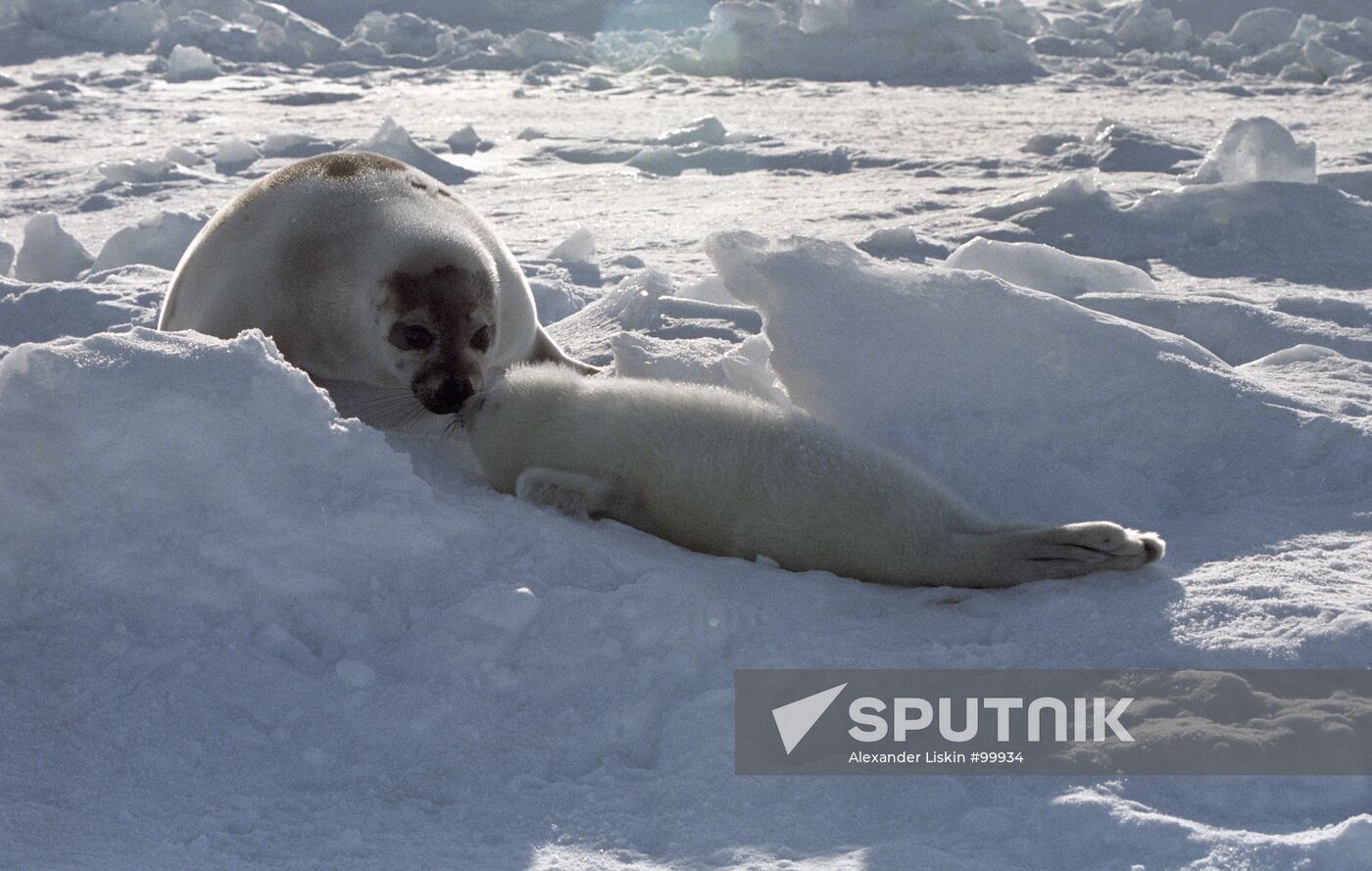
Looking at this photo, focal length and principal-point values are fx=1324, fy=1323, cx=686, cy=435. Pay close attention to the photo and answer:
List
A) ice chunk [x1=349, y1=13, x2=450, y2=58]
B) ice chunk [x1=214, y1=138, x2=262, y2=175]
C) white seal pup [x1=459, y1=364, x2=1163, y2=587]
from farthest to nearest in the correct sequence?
ice chunk [x1=349, y1=13, x2=450, y2=58]
ice chunk [x1=214, y1=138, x2=262, y2=175]
white seal pup [x1=459, y1=364, x2=1163, y2=587]

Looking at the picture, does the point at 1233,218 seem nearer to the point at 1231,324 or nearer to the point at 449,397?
the point at 1231,324

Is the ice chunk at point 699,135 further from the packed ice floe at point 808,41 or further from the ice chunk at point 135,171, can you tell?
the packed ice floe at point 808,41

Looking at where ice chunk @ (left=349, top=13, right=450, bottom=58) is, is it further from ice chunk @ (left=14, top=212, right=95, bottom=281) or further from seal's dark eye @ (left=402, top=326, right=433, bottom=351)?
seal's dark eye @ (left=402, top=326, right=433, bottom=351)

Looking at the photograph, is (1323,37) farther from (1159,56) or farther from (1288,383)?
(1288,383)

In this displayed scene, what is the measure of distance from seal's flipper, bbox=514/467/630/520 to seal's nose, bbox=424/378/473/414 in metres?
0.48

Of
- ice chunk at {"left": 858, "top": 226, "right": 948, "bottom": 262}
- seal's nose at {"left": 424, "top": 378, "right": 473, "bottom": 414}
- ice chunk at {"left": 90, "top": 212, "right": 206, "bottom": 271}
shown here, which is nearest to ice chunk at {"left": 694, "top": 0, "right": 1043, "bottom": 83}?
ice chunk at {"left": 858, "top": 226, "right": 948, "bottom": 262}

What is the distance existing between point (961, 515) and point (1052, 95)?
10098mm

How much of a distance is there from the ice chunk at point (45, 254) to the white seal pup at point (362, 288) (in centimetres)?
231

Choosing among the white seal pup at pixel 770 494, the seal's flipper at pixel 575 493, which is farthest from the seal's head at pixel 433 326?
the seal's flipper at pixel 575 493

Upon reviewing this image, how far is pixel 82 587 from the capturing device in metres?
1.96

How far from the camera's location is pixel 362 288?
119 inches

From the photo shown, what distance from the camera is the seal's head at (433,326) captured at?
291 cm

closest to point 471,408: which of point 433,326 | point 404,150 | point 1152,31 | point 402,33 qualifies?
point 433,326

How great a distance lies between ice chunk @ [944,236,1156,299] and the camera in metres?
4.35
